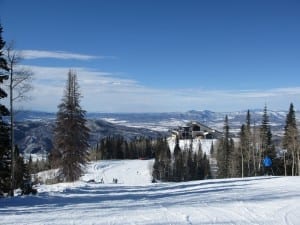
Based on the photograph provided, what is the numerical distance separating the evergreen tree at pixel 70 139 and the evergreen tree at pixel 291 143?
29.8 m

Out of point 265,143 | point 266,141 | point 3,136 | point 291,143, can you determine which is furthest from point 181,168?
point 3,136

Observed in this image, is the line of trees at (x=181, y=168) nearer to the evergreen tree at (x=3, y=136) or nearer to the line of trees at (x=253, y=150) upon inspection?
the line of trees at (x=253, y=150)

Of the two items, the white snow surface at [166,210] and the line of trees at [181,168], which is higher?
the white snow surface at [166,210]

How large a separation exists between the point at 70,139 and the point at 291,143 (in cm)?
3252

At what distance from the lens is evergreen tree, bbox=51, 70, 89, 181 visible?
41500 millimetres

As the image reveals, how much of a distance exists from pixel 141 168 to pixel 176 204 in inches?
3703

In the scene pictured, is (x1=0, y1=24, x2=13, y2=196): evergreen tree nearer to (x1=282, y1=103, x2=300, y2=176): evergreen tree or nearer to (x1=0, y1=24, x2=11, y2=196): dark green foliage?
(x1=0, y1=24, x2=11, y2=196): dark green foliage

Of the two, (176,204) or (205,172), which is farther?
(205,172)

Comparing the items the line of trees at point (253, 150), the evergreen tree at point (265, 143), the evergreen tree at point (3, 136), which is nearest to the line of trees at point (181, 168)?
the line of trees at point (253, 150)

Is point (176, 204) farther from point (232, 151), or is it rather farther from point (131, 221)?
point (232, 151)

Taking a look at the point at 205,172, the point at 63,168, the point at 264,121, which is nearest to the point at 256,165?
the point at 264,121

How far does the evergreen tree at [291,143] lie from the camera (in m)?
58.5

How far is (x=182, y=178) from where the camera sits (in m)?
98.6

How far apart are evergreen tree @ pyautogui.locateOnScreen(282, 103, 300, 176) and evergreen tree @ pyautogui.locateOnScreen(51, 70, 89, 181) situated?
29849 millimetres
